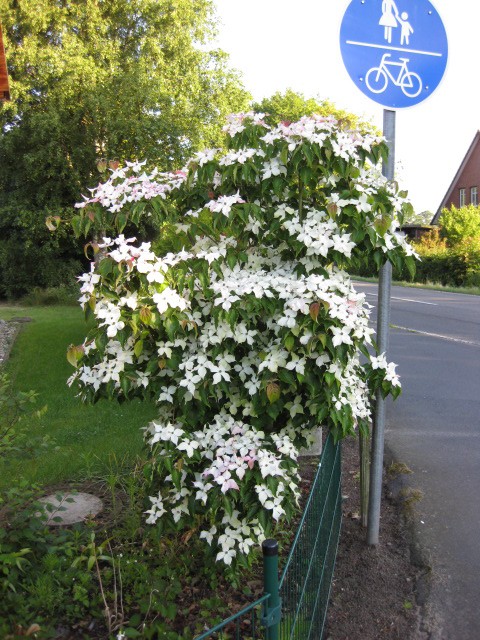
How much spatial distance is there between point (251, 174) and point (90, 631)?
2.25 meters

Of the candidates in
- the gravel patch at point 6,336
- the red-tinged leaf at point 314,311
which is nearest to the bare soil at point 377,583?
the red-tinged leaf at point 314,311

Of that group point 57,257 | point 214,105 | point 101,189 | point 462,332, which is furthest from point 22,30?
point 101,189

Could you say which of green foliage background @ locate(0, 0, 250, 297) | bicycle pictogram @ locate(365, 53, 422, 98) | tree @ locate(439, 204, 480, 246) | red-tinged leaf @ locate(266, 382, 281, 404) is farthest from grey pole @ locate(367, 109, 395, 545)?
tree @ locate(439, 204, 480, 246)

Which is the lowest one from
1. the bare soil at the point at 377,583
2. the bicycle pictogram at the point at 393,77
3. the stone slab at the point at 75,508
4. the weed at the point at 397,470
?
the bare soil at the point at 377,583

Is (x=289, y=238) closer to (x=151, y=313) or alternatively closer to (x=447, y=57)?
(x=151, y=313)

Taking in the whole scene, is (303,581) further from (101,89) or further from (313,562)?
(101,89)

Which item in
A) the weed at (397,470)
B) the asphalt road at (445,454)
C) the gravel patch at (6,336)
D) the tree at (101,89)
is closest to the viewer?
the asphalt road at (445,454)

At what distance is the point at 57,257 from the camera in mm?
25000

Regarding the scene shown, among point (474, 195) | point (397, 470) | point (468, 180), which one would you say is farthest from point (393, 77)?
point (468, 180)

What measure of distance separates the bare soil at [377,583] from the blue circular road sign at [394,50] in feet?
8.38

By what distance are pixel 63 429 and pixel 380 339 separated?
358 cm

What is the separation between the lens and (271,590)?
169cm

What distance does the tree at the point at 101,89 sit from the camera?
1864 cm

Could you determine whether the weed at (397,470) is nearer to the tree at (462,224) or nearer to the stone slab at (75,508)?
the stone slab at (75,508)
